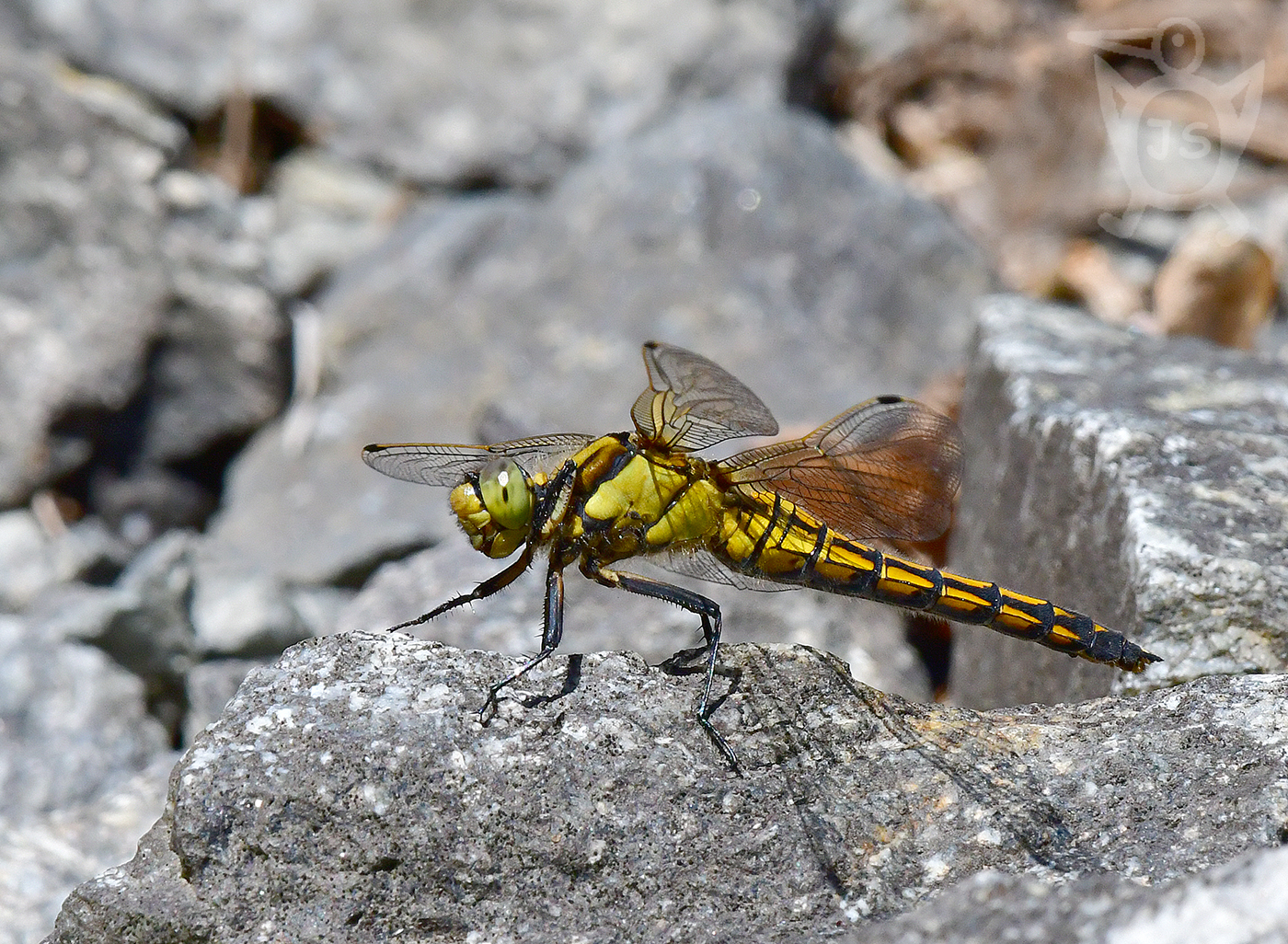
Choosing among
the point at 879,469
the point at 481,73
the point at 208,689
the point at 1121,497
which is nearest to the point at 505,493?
the point at 879,469

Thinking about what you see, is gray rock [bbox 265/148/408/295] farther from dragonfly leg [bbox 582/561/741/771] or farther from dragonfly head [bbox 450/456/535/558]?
dragonfly leg [bbox 582/561/741/771]

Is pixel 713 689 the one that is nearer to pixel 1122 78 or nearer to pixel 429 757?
pixel 429 757

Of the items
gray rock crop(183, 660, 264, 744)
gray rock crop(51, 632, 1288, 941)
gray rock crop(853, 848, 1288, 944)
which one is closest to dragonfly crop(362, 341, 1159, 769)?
gray rock crop(51, 632, 1288, 941)

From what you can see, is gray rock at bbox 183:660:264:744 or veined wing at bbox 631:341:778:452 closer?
veined wing at bbox 631:341:778:452

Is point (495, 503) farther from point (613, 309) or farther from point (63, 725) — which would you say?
point (613, 309)

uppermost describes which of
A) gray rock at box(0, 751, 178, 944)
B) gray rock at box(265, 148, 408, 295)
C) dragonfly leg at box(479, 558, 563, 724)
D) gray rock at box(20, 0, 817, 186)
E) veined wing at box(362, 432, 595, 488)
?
gray rock at box(20, 0, 817, 186)

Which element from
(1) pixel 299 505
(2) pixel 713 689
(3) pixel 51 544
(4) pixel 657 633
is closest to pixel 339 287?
(1) pixel 299 505
